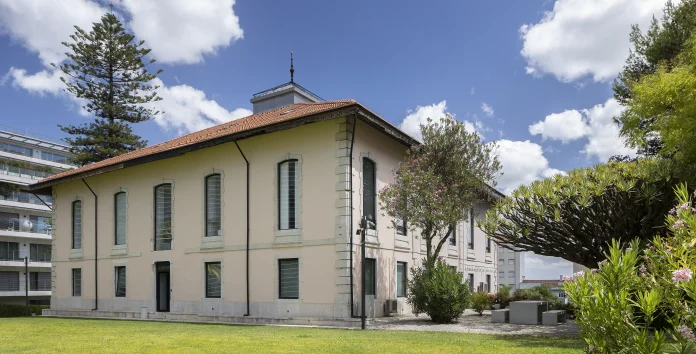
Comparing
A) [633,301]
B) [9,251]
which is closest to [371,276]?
[633,301]

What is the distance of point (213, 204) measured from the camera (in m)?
23.1

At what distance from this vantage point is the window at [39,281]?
55.9 m

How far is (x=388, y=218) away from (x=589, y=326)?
682 inches

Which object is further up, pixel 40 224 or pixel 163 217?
pixel 163 217

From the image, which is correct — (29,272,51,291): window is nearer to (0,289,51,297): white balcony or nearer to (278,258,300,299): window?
(0,289,51,297): white balcony

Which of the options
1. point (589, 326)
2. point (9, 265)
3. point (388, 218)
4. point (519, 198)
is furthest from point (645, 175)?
point (9, 265)

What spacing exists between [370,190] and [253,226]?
4.74 m

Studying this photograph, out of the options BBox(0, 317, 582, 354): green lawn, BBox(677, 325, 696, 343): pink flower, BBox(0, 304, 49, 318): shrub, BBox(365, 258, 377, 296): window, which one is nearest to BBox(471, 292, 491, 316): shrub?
BBox(365, 258, 377, 296): window

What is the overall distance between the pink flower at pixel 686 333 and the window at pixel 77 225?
98.9 feet

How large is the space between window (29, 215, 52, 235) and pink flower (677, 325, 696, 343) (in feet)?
202

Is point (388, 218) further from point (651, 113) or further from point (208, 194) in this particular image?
point (651, 113)

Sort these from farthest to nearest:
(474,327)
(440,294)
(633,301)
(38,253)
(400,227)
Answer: (38,253), (400,227), (440,294), (474,327), (633,301)

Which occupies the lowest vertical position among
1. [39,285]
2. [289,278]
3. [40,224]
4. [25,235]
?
[39,285]

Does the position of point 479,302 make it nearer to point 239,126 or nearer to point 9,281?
point 239,126
